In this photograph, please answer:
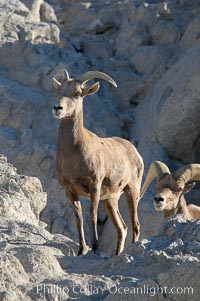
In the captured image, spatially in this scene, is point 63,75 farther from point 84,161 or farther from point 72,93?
point 84,161

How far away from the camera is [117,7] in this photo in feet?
77.8

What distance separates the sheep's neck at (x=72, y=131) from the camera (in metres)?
12.9

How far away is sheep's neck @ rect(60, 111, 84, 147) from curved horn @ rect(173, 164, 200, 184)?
192 centimetres

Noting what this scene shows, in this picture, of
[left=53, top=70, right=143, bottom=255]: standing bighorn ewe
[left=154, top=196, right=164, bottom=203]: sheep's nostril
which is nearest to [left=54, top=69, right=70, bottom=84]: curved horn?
[left=53, top=70, right=143, bottom=255]: standing bighorn ewe

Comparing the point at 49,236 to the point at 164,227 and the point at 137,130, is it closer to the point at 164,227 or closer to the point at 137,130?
the point at 164,227

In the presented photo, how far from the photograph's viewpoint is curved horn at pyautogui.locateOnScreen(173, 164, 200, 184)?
47.0 ft

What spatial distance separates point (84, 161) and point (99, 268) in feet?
8.84

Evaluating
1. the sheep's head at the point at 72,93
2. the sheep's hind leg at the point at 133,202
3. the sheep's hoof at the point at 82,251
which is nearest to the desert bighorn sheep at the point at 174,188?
the sheep's hind leg at the point at 133,202

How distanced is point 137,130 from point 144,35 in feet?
9.57

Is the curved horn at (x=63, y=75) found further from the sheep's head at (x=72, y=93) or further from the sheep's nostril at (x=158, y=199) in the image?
the sheep's nostril at (x=158, y=199)

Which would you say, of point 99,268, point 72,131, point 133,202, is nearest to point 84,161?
point 72,131

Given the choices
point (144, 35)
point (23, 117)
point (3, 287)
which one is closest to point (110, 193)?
point (3, 287)

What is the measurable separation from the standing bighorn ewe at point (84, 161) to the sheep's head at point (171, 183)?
1.73ft

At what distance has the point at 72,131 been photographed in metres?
13.1
